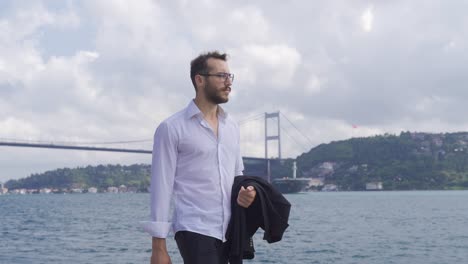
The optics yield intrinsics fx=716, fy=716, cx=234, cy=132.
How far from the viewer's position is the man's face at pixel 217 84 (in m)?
A: 2.56

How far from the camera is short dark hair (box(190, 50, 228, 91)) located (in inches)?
102

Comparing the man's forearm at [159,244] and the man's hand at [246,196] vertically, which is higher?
the man's hand at [246,196]

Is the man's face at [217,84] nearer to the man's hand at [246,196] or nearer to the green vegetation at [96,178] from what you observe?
the man's hand at [246,196]

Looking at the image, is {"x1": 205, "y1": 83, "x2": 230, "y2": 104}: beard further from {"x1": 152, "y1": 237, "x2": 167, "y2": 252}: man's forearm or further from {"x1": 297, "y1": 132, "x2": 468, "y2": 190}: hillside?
{"x1": 297, "y1": 132, "x2": 468, "y2": 190}: hillside

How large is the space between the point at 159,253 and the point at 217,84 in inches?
24.8

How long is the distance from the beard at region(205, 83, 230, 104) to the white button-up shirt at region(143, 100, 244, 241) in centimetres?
6

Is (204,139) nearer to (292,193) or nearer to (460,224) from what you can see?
(460,224)

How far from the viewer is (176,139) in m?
2.52

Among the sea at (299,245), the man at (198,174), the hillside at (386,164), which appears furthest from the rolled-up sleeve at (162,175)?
the hillside at (386,164)

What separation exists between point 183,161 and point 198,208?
0.57 ft

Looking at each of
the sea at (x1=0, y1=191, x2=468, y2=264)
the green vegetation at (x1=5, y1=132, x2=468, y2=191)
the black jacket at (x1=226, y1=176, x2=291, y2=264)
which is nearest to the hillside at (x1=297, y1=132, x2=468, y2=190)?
the green vegetation at (x1=5, y1=132, x2=468, y2=191)

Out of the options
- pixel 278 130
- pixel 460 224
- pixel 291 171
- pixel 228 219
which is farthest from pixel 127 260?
pixel 291 171

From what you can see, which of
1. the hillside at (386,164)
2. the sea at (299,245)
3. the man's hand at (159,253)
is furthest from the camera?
the hillside at (386,164)

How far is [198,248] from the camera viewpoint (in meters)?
2.47
